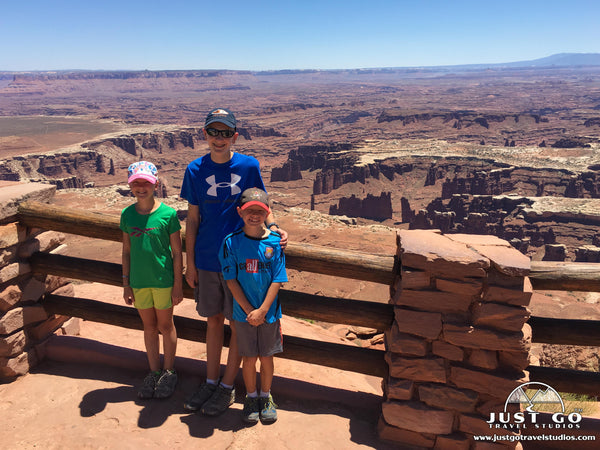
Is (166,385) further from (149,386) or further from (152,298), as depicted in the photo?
(152,298)

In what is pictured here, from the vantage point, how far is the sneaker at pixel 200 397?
12.1 ft

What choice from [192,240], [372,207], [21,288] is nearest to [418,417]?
[192,240]

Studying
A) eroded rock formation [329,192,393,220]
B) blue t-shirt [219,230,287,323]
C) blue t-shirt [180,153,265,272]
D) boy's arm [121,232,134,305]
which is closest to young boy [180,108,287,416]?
blue t-shirt [180,153,265,272]

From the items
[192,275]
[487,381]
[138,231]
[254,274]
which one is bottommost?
[487,381]

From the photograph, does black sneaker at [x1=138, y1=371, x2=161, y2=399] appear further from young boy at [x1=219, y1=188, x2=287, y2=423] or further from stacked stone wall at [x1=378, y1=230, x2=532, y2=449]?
stacked stone wall at [x1=378, y1=230, x2=532, y2=449]

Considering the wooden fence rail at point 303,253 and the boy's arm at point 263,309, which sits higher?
the wooden fence rail at point 303,253

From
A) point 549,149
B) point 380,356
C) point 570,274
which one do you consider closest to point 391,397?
point 380,356

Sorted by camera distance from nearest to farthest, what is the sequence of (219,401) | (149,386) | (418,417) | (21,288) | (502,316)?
(502,316) < (418,417) < (219,401) < (149,386) < (21,288)

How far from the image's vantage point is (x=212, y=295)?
139 inches

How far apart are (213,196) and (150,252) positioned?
2.55 feet

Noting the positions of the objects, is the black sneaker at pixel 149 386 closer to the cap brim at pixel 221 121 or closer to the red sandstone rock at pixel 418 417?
the red sandstone rock at pixel 418 417

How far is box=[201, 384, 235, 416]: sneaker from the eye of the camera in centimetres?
363

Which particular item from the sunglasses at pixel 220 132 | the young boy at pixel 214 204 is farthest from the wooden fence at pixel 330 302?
the sunglasses at pixel 220 132

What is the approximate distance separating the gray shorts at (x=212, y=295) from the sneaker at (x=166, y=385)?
901mm
